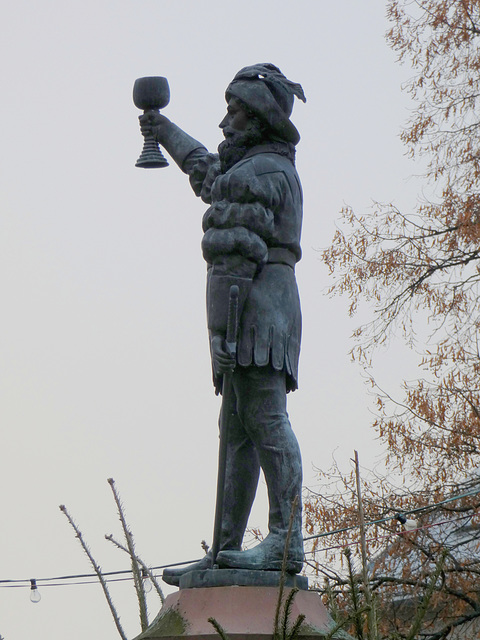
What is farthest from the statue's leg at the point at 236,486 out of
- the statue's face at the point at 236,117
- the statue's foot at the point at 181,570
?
the statue's face at the point at 236,117

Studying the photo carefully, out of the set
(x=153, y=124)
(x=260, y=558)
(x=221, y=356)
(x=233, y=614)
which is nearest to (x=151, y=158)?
(x=153, y=124)

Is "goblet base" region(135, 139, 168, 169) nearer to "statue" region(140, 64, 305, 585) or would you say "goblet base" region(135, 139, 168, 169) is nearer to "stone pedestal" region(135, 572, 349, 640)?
"statue" region(140, 64, 305, 585)

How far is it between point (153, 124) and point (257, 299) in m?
1.27

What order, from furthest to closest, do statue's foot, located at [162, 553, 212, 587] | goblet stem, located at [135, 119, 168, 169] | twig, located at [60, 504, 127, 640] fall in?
goblet stem, located at [135, 119, 168, 169], statue's foot, located at [162, 553, 212, 587], twig, located at [60, 504, 127, 640]

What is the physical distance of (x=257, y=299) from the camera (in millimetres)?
5281

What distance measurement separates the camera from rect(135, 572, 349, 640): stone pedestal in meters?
4.77

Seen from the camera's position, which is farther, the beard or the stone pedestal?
the beard

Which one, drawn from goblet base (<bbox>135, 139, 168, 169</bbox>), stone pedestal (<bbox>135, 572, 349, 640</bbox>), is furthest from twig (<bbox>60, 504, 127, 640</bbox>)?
goblet base (<bbox>135, 139, 168, 169</bbox>)

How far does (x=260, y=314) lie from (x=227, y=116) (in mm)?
952

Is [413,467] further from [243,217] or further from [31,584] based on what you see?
[243,217]

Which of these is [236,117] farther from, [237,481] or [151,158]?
[237,481]

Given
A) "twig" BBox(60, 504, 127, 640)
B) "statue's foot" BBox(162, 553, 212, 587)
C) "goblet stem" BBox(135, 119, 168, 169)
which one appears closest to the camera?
"twig" BBox(60, 504, 127, 640)

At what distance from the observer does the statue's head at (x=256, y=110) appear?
5.52m

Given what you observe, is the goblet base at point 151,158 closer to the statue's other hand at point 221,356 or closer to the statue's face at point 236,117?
the statue's face at point 236,117
